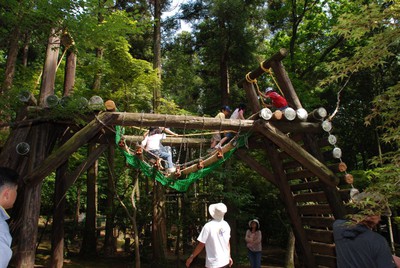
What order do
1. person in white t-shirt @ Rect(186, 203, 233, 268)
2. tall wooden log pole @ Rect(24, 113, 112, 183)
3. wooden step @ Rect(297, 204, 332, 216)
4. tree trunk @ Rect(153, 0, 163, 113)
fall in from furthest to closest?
1. tree trunk @ Rect(153, 0, 163, 113)
2. wooden step @ Rect(297, 204, 332, 216)
3. tall wooden log pole @ Rect(24, 113, 112, 183)
4. person in white t-shirt @ Rect(186, 203, 233, 268)

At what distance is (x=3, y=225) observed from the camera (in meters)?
1.47

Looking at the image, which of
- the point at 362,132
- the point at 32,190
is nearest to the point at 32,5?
the point at 32,190

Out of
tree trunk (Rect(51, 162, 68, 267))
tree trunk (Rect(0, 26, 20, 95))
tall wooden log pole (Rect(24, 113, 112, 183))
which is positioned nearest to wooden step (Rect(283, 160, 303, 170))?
tall wooden log pole (Rect(24, 113, 112, 183))

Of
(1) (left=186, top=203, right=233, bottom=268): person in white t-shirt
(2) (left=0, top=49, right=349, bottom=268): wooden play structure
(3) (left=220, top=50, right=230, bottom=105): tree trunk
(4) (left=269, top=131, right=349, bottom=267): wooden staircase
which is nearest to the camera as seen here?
(1) (left=186, top=203, right=233, bottom=268): person in white t-shirt

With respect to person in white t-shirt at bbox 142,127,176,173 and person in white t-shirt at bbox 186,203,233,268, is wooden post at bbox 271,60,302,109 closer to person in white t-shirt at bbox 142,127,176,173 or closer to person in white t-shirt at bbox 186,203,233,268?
person in white t-shirt at bbox 142,127,176,173

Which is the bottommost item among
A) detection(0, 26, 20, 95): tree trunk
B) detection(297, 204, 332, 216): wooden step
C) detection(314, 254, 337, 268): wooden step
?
detection(314, 254, 337, 268): wooden step

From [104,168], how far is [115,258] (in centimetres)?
487

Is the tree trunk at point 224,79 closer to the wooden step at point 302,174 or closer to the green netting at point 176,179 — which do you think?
the wooden step at point 302,174

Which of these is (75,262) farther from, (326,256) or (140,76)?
(326,256)

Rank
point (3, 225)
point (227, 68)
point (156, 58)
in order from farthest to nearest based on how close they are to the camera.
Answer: point (227, 68) < point (156, 58) < point (3, 225)

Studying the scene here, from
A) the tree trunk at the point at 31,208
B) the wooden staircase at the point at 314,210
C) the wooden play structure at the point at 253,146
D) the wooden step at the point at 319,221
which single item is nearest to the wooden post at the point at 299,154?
the wooden play structure at the point at 253,146

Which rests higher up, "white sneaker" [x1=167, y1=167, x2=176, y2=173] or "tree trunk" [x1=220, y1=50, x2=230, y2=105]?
"tree trunk" [x1=220, y1=50, x2=230, y2=105]

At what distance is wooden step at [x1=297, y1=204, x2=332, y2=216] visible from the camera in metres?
5.59

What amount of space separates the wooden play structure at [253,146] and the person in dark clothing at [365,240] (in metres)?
3.02
